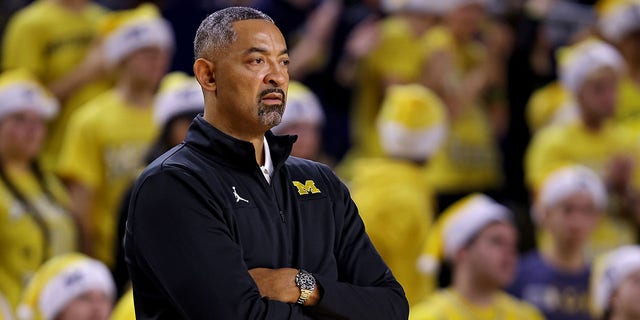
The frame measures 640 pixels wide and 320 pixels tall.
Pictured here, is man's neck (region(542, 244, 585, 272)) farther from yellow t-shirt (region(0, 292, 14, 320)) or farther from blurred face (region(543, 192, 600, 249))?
yellow t-shirt (region(0, 292, 14, 320))

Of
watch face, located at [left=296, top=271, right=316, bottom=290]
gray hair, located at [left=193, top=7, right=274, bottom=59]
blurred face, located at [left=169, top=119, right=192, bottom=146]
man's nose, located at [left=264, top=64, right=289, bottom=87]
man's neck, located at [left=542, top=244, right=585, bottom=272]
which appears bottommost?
man's neck, located at [left=542, top=244, right=585, bottom=272]

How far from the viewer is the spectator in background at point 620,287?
6.93 metres

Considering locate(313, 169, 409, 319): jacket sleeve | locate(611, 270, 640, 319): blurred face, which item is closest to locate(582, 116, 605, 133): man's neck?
locate(611, 270, 640, 319): blurred face

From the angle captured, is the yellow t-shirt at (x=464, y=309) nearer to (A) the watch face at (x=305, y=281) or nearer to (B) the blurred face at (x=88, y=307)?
(B) the blurred face at (x=88, y=307)

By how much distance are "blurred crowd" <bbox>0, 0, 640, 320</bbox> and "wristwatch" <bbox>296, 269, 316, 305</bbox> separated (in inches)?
118

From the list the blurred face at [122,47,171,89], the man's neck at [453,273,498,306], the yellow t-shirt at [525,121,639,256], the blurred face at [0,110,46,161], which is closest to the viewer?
the man's neck at [453,273,498,306]

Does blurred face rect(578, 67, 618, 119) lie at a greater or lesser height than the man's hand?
lesser

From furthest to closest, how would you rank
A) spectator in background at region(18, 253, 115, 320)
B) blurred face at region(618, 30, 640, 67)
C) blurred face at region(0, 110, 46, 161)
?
blurred face at region(618, 30, 640, 67), blurred face at region(0, 110, 46, 161), spectator in background at region(18, 253, 115, 320)

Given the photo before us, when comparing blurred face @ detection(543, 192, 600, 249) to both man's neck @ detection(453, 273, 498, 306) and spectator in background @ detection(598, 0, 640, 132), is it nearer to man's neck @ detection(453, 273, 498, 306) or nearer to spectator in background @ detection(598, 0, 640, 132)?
man's neck @ detection(453, 273, 498, 306)

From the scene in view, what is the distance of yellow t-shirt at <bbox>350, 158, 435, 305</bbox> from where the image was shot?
6707mm

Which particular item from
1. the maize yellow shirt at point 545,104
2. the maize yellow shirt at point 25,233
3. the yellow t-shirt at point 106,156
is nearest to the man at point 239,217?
the maize yellow shirt at point 25,233

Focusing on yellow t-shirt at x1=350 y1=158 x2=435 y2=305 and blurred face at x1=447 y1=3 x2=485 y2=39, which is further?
blurred face at x1=447 y1=3 x2=485 y2=39

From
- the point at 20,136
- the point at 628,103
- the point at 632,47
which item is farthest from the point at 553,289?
the point at 20,136

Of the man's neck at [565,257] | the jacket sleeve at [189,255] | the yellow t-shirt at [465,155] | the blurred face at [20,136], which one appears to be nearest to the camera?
the jacket sleeve at [189,255]
